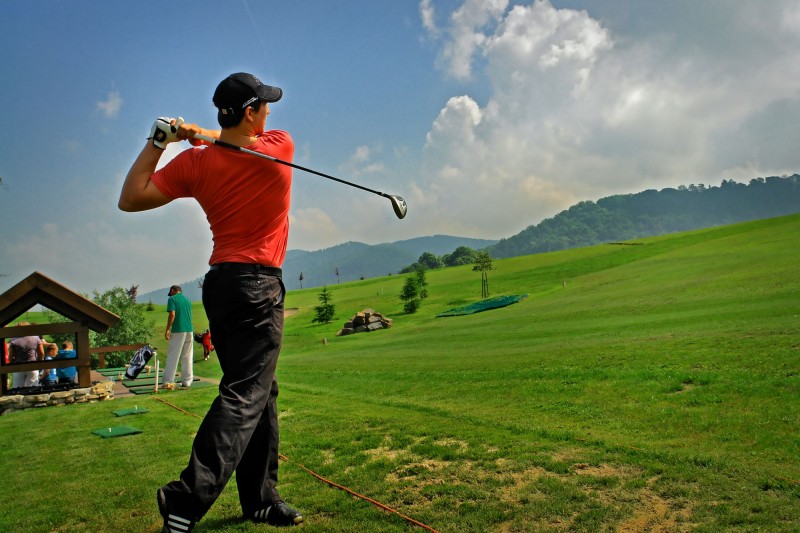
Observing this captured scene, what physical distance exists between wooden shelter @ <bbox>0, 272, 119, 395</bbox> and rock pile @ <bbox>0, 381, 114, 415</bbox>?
1.73 ft

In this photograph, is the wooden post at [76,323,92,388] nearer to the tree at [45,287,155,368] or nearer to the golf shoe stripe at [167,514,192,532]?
the golf shoe stripe at [167,514,192,532]

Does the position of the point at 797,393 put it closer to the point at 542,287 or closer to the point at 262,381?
the point at 262,381

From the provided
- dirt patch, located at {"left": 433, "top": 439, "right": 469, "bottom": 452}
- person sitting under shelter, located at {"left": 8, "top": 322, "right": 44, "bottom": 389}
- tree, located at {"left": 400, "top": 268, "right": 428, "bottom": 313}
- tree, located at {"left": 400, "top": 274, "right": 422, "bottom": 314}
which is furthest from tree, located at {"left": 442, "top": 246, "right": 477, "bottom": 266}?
dirt patch, located at {"left": 433, "top": 439, "right": 469, "bottom": 452}

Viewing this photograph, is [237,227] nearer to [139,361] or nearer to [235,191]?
[235,191]

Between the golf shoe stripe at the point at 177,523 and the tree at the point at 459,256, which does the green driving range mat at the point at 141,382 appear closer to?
the golf shoe stripe at the point at 177,523

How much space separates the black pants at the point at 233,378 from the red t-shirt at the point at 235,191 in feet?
0.61

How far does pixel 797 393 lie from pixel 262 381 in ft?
22.8

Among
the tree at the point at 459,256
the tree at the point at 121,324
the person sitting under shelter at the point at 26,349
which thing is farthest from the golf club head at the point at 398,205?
the tree at the point at 459,256

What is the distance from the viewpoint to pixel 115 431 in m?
8.28

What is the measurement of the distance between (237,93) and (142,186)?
878mm

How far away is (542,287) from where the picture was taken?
55.6 meters

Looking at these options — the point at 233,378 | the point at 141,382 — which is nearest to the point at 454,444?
the point at 233,378

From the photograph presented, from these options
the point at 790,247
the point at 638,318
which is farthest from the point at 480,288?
the point at 638,318

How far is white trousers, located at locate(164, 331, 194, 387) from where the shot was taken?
14.6 meters
